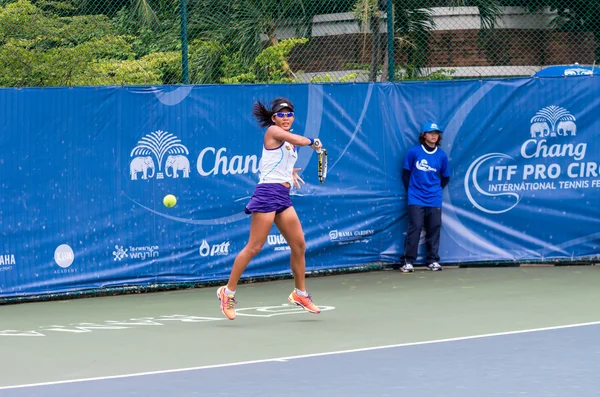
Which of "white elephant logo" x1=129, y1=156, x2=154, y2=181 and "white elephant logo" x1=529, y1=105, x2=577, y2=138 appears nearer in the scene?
"white elephant logo" x1=129, y1=156, x2=154, y2=181

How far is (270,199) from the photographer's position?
8.91 m

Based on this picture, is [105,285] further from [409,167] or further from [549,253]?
[549,253]

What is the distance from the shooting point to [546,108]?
12492 mm

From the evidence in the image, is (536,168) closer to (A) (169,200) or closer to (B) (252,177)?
(B) (252,177)

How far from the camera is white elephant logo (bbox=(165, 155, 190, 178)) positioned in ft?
36.5

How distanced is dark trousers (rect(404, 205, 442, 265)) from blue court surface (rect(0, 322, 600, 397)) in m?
4.55

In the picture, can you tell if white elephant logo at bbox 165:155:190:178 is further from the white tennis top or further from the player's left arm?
the player's left arm

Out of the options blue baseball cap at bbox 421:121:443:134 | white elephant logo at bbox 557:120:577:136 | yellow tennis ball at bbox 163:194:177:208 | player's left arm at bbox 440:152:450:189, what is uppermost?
white elephant logo at bbox 557:120:577:136

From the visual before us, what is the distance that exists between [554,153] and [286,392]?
740 centimetres

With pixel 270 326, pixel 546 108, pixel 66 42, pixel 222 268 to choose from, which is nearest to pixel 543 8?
pixel 546 108

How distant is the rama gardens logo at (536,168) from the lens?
40.8ft

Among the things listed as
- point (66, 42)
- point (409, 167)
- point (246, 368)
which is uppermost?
point (66, 42)

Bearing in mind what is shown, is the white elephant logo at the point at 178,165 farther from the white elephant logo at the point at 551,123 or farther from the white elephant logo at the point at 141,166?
the white elephant logo at the point at 551,123

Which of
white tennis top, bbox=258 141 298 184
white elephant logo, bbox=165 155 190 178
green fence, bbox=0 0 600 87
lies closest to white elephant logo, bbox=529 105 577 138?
green fence, bbox=0 0 600 87
